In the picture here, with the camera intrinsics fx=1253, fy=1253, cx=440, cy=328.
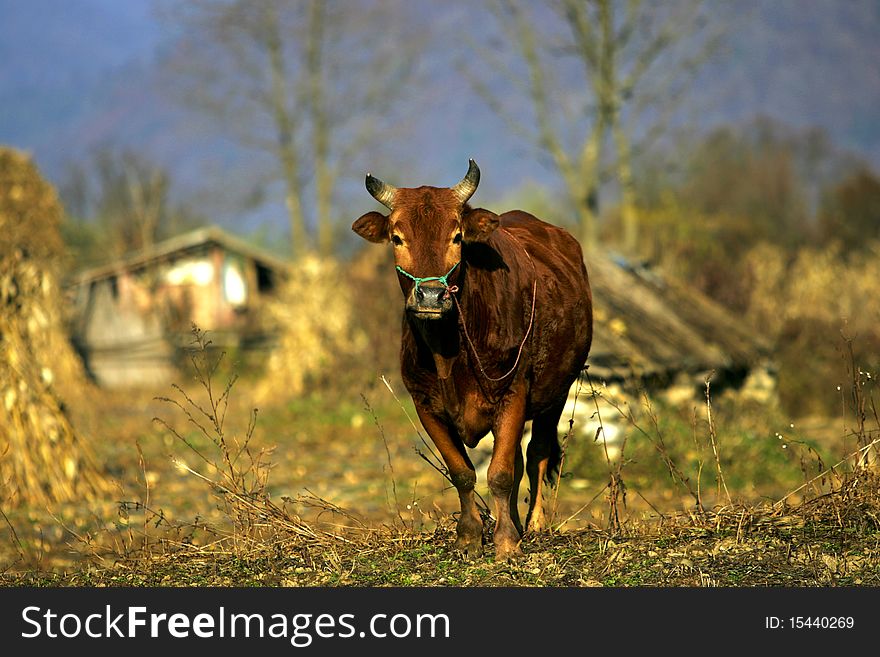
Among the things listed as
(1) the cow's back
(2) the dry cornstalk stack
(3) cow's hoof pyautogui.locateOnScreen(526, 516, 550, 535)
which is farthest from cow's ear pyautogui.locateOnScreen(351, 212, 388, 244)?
(2) the dry cornstalk stack

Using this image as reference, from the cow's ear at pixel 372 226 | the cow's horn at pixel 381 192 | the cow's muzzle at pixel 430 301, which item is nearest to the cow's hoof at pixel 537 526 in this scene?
the cow's muzzle at pixel 430 301

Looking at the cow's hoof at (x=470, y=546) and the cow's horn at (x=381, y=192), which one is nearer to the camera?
the cow's horn at (x=381, y=192)

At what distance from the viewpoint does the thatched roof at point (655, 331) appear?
47.5 feet

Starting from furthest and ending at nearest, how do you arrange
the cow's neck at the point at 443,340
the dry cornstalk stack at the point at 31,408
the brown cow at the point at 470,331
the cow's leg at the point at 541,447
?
the dry cornstalk stack at the point at 31,408
the cow's leg at the point at 541,447
the cow's neck at the point at 443,340
the brown cow at the point at 470,331

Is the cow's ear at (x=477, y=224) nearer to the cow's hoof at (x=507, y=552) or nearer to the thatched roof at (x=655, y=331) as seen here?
the cow's hoof at (x=507, y=552)

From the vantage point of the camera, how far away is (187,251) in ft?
128

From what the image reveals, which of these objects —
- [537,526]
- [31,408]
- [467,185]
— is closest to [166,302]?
[31,408]

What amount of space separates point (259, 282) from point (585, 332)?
33.3 meters

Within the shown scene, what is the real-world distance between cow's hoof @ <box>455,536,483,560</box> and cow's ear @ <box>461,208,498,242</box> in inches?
71.2

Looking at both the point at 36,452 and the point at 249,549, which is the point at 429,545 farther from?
the point at 36,452

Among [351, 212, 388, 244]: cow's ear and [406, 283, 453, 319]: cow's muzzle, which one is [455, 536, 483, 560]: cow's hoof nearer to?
[406, 283, 453, 319]: cow's muzzle

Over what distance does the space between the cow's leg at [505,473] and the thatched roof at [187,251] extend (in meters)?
29.9

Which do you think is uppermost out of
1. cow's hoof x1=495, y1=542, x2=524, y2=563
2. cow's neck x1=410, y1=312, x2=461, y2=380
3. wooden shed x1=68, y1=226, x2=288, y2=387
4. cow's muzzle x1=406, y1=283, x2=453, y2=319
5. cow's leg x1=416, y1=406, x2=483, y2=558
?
wooden shed x1=68, y1=226, x2=288, y2=387

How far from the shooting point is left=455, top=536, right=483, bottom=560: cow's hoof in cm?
746
